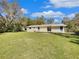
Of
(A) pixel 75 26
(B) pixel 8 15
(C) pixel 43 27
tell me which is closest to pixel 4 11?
(B) pixel 8 15

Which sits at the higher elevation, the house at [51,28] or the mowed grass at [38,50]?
the mowed grass at [38,50]

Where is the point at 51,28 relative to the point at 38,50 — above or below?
below

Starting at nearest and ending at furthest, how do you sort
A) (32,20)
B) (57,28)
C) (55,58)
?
Result: (55,58), (57,28), (32,20)

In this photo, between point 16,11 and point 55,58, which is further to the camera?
point 16,11

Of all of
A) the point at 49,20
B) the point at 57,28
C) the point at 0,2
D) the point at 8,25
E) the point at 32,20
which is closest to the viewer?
the point at 0,2

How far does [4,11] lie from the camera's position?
4588cm

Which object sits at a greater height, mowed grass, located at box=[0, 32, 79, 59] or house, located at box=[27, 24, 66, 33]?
mowed grass, located at box=[0, 32, 79, 59]

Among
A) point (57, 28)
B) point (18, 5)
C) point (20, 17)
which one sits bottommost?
point (57, 28)

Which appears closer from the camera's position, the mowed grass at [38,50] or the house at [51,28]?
the mowed grass at [38,50]

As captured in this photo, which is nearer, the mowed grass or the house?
the mowed grass

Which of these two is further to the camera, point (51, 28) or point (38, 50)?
point (51, 28)

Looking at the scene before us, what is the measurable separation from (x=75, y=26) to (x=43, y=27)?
10697 millimetres

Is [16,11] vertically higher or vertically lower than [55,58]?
higher

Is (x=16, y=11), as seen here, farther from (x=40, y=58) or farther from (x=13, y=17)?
(x=40, y=58)
